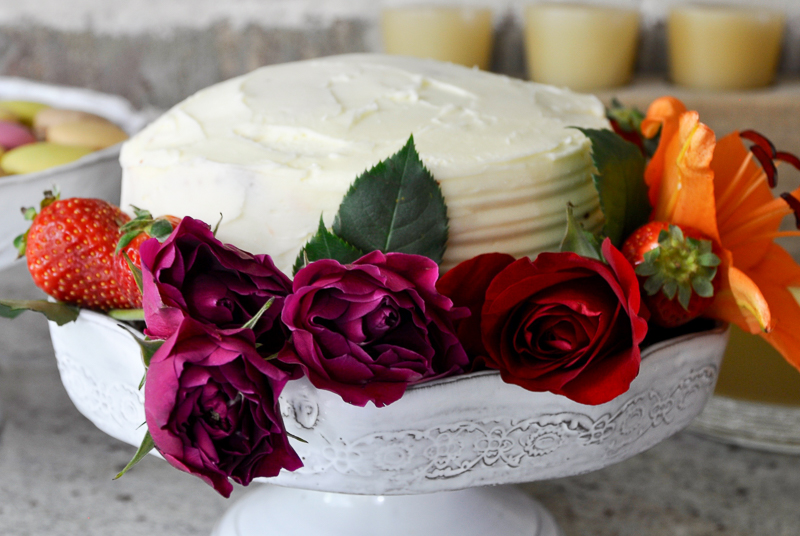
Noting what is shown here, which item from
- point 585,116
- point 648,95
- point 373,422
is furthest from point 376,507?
point 648,95

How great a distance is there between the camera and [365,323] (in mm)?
316

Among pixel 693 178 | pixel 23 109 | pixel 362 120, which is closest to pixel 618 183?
pixel 693 178

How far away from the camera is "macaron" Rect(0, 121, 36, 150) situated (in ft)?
2.20

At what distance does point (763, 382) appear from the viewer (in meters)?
0.62

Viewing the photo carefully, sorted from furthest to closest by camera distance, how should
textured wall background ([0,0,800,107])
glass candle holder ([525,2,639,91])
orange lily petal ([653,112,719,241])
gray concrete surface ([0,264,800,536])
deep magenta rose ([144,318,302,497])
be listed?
textured wall background ([0,0,800,107]), glass candle holder ([525,2,639,91]), gray concrete surface ([0,264,800,536]), orange lily petal ([653,112,719,241]), deep magenta rose ([144,318,302,497])

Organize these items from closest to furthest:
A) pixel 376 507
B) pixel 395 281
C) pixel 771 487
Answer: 1. pixel 395 281
2. pixel 376 507
3. pixel 771 487

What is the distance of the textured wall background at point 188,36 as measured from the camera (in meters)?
0.89

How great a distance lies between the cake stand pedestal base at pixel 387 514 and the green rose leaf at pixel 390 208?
0.57ft

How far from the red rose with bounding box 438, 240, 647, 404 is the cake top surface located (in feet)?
0.26

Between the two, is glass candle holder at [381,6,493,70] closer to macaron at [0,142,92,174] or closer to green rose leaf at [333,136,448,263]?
macaron at [0,142,92,174]

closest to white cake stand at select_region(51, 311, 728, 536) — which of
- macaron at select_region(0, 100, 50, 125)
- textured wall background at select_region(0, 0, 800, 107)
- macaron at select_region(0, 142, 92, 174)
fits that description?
macaron at select_region(0, 142, 92, 174)

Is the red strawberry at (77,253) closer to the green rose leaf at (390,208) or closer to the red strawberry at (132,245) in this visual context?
the red strawberry at (132,245)

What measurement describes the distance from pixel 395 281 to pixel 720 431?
419 mm

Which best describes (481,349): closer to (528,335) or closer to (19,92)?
(528,335)
